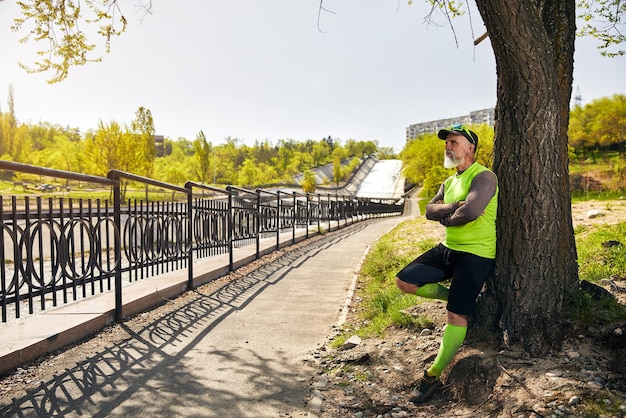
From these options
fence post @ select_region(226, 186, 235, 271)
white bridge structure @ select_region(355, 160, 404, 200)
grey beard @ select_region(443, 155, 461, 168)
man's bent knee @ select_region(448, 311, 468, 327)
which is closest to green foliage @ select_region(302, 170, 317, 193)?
white bridge structure @ select_region(355, 160, 404, 200)

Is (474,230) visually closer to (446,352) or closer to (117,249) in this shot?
(446,352)

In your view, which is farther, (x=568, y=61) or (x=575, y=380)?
(x=568, y=61)

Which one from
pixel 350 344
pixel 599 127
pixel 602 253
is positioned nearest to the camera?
pixel 350 344

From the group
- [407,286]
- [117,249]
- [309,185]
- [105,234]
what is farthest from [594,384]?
[309,185]

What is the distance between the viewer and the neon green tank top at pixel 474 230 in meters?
3.49

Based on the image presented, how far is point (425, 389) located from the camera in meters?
3.34

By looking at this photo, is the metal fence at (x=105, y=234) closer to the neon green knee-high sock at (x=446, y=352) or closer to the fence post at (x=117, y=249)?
the fence post at (x=117, y=249)

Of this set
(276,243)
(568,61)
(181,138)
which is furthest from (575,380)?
(181,138)

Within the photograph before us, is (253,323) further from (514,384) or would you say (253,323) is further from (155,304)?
(514,384)

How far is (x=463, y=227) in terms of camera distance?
11.6 feet

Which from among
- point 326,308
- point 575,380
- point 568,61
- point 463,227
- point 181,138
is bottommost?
point 326,308

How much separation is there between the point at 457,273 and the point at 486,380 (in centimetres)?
74

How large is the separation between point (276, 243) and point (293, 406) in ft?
29.7

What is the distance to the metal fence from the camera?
384 cm
